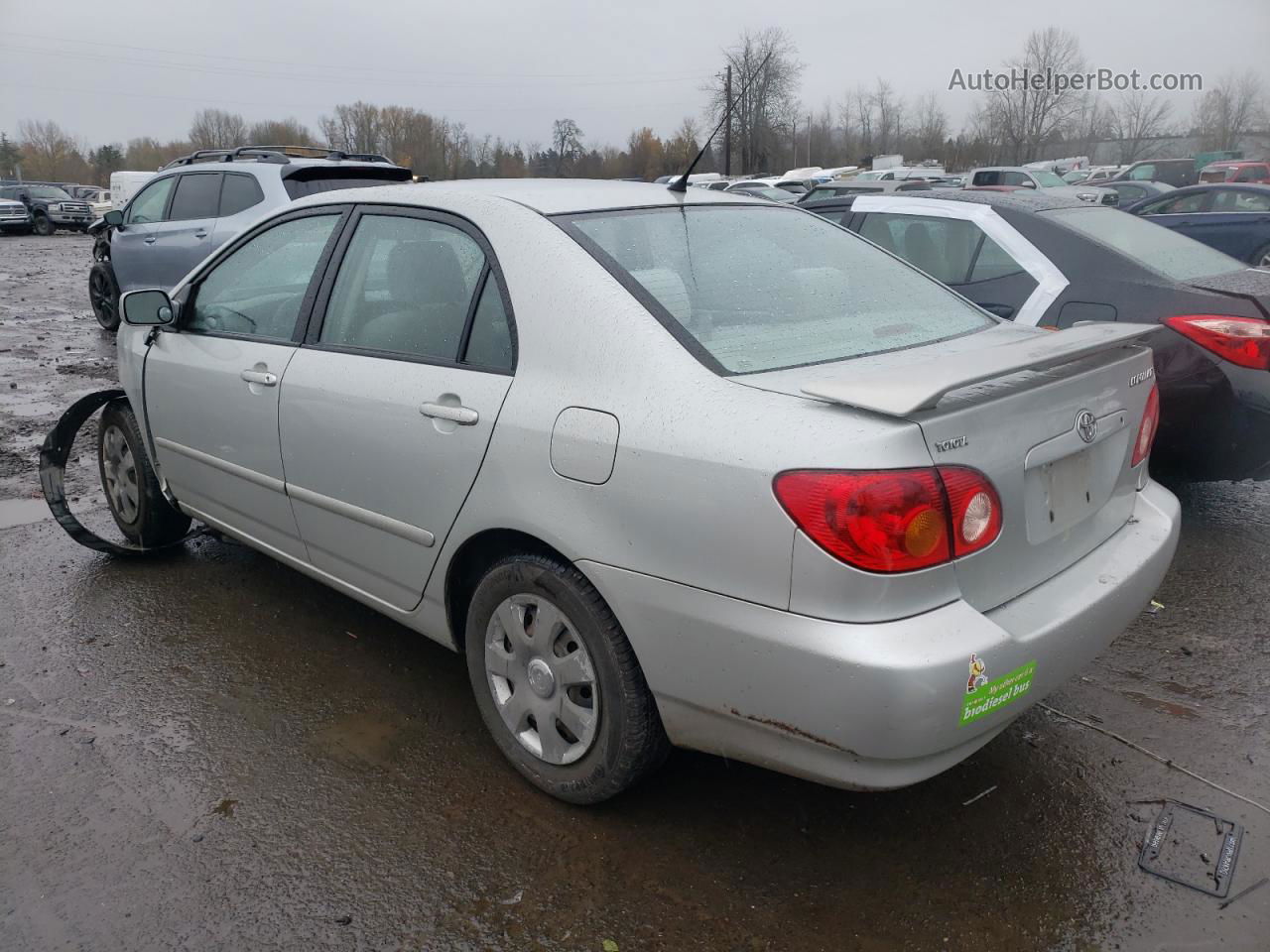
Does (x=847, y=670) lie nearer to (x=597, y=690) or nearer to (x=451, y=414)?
(x=597, y=690)

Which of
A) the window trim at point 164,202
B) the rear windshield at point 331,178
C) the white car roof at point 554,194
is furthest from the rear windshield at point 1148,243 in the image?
the window trim at point 164,202

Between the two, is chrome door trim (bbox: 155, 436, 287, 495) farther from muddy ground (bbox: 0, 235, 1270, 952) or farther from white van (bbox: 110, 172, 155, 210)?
white van (bbox: 110, 172, 155, 210)

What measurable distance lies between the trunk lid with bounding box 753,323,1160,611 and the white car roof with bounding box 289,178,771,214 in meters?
0.95

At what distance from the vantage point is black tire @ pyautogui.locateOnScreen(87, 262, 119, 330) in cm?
1122

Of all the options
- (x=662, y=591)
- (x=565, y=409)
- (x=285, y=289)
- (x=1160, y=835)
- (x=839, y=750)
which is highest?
(x=285, y=289)

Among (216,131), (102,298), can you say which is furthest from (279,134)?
(102,298)

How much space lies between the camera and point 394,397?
9.57 ft

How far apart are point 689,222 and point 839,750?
168 cm

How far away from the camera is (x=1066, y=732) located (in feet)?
10.1

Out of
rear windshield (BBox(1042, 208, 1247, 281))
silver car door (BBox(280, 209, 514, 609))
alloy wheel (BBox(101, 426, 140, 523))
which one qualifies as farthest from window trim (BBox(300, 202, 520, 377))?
rear windshield (BBox(1042, 208, 1247, 281))

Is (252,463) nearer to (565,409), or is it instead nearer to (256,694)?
(256,694)

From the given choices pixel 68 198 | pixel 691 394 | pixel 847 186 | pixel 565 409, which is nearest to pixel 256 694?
pixel 565 409

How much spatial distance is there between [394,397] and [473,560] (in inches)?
20.9

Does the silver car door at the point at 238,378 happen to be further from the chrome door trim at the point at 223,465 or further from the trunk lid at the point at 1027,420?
the trunk lid at the point at 1027,420
